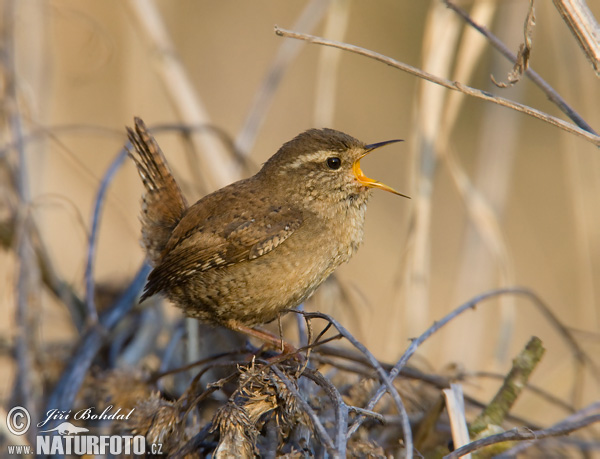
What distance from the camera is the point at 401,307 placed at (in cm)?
309

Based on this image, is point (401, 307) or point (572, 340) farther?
point (401, 307)

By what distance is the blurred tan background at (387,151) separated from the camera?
3109 mm

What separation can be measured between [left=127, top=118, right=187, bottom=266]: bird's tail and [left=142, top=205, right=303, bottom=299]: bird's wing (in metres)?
0.28

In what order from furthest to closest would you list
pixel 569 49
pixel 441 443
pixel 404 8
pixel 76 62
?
pixel 404 8
pixel 76 62
pixel 569 49
pixel 441 443

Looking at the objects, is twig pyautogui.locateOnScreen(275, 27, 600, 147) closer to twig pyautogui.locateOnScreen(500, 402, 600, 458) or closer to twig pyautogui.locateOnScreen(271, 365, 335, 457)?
twig pyautogui.locateOnScreen(500, 402, 600, 458)

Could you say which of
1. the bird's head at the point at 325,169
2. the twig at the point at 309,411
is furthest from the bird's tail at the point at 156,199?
the twig at the point at 309,411

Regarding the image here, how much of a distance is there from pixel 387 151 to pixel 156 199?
151 inches

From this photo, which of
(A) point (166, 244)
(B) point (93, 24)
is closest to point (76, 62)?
(B) point (93, 24)

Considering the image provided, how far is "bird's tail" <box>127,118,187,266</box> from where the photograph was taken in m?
2.81

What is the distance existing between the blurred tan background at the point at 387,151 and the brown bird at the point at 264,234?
0.47 m

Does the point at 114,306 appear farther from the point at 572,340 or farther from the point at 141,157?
the point at 572,340

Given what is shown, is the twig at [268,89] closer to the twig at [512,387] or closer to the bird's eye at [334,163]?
the bird's eye at [334,163]

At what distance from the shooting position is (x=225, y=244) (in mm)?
2496

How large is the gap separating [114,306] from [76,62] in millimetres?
2535
